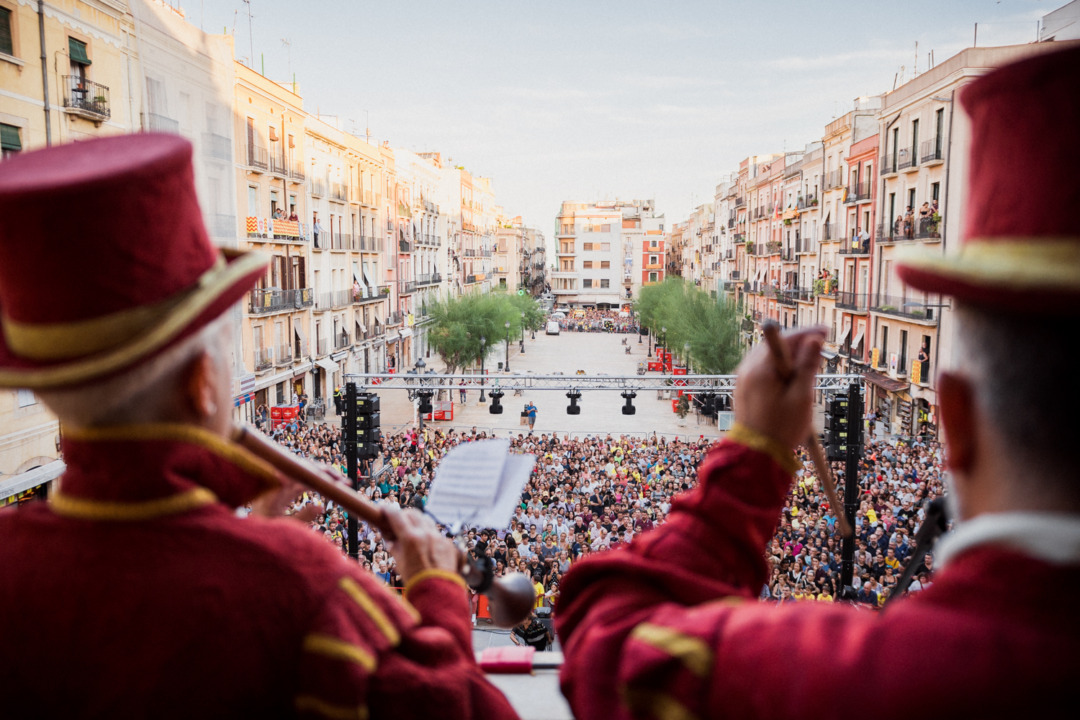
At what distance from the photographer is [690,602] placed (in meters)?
1.35

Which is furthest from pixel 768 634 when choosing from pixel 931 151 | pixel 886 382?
pixel 886 382

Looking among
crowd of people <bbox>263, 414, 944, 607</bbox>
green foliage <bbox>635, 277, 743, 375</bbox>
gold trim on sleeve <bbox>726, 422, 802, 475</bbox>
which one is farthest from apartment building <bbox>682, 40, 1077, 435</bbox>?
gold trim on sleeve <bbox>726, 422, 802, 475</bbox>

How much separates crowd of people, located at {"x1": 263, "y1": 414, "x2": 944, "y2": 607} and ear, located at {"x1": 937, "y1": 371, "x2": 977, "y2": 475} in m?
7.22

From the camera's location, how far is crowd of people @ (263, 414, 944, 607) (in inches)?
468

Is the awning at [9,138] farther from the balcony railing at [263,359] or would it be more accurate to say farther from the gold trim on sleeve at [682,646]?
the gold trim on sleeve at [682,646]

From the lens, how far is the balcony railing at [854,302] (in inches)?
1151

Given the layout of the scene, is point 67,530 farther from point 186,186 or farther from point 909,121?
point 909,121

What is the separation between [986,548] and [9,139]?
16.9m

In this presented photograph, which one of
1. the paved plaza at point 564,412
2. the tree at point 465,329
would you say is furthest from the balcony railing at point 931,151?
the tree at point 465,329

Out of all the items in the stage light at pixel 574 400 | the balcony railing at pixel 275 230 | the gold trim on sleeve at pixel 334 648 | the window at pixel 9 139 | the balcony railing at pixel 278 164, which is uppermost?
the balcony railing at pixel 278 164

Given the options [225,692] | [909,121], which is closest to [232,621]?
[225,692]

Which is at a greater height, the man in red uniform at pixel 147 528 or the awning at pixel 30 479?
the man in red uniform at pixel 147 528

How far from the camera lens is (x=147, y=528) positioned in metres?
1.42

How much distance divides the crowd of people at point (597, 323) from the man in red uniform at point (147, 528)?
68.6 m
